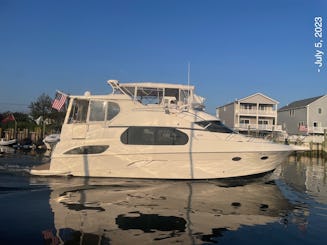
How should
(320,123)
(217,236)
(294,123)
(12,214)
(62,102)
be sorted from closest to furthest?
(217,236) → (12,214) → (62,102) → (320,123) → (294,123)

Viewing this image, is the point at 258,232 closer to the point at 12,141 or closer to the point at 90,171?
the point at 90,171

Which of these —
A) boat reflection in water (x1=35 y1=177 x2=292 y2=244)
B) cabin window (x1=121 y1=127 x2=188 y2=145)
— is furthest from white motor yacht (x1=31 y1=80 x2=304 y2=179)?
boat reflection in water (x1=35 y1=177 x2=292 y2=244)

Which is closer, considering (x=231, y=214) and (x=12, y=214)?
(x=12, y=214)

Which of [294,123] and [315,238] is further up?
[294,123]

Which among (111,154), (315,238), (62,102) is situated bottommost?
(315,238)

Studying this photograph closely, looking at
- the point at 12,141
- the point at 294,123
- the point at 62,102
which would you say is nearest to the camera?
the point at 62,102

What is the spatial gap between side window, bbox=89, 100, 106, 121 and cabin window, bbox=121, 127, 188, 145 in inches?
57.2

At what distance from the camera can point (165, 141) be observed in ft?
49.3

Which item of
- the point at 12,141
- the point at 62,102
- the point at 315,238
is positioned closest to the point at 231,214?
the point at 315,238

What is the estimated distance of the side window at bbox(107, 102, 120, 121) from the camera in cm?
1564

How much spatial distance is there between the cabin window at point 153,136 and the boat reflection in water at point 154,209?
65.2 inches

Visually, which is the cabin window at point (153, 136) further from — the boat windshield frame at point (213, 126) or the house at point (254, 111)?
the house at point (254, 111)

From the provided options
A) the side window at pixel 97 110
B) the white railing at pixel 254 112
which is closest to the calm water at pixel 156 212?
the side window at pixel 97 110

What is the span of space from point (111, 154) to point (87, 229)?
7.06 m
